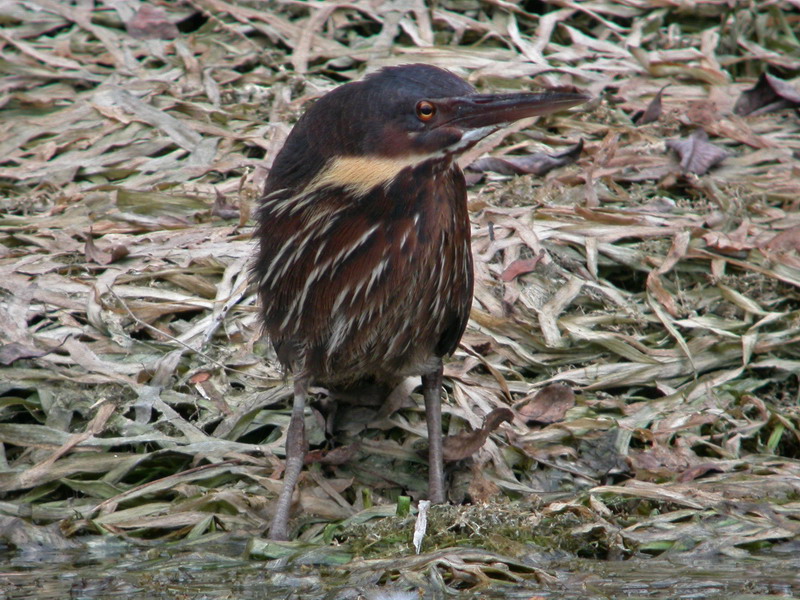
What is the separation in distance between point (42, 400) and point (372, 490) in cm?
149

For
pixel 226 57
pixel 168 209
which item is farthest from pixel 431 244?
pixel 226 57

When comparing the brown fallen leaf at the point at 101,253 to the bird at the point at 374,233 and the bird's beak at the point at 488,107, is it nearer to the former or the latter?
the bird at the point at 374,233

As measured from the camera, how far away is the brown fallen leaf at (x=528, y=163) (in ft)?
21.0

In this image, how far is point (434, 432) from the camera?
15.3 feet

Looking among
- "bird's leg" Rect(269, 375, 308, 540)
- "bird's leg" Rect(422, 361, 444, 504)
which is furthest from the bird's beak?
"bird's leg" Rect(269, 375, 308, 540)

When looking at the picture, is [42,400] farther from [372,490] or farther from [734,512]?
[734,512]

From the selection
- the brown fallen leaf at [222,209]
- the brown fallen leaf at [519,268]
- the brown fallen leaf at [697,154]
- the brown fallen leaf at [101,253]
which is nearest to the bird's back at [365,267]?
the brown fallen leaf at [519,268]

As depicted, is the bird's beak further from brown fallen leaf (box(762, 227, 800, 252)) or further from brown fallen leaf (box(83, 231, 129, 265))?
brown fallen leaf (box(83, 231, 129, 265))

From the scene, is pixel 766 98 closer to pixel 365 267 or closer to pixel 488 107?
pixel 488 107

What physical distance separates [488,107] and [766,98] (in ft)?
11.4

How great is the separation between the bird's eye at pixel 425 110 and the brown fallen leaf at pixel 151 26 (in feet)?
13.3

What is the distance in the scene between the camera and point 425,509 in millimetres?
4066

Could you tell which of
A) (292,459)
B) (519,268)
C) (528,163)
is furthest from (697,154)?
(292,459)

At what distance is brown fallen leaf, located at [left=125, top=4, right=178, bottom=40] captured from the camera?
7.57 m
